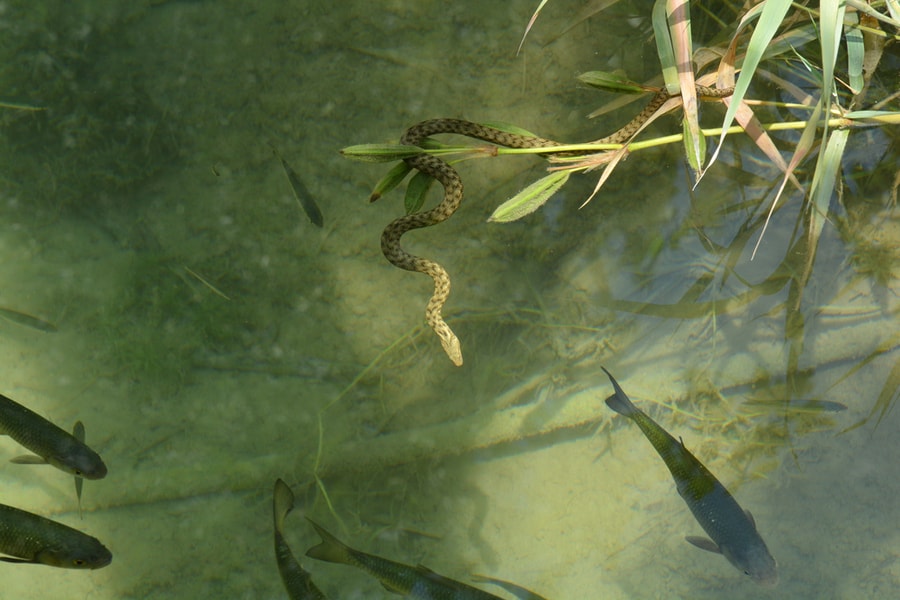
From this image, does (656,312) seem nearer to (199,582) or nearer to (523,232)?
(523,232)

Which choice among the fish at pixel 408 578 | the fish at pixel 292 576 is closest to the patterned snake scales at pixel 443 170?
the fish at pixel 408 578

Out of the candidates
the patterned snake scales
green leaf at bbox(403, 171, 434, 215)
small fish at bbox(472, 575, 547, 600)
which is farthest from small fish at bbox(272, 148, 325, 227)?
small fish at bbox(472, 575, 547, 600)

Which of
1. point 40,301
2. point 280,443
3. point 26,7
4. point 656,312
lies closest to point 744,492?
point 656,312

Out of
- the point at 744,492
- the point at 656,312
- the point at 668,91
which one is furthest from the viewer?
the point at 656,312

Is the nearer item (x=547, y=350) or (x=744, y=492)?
(x=744, y=492)

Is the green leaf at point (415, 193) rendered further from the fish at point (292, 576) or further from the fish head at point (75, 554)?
the fish head at point (75, 554)

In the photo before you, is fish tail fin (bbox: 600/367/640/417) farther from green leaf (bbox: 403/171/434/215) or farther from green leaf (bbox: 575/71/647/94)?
green leaf (bbox: 575/71/647/94)
